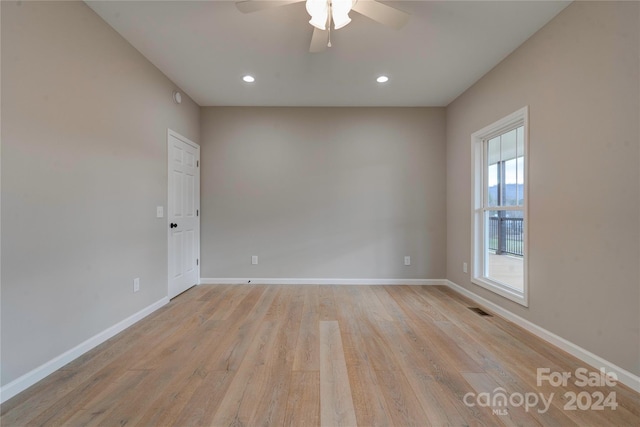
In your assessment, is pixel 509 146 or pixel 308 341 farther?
pixel 509 146

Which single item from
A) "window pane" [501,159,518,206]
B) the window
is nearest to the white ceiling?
the window

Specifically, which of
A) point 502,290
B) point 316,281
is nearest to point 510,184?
point 502,290

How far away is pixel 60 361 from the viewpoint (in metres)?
1.79

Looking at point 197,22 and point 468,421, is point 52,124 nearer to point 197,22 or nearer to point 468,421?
point 197,22

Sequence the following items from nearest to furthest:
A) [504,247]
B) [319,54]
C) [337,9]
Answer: [337,9]
[319,54]
[504,247]

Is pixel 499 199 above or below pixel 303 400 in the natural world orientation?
above

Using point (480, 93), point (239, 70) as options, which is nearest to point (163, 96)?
point (239, 70)

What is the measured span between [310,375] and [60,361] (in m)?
1.73

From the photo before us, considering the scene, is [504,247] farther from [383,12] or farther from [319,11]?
[319,11]

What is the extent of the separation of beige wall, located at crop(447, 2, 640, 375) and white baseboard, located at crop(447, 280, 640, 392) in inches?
1.6

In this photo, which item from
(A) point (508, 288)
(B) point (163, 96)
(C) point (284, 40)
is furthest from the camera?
(B) point (163, 96)

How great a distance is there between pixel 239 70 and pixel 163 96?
3.09 feet

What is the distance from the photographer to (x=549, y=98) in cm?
214

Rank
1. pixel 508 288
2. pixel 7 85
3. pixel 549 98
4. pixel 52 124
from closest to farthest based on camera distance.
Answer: pixel 7 85 < pixel 52 124 < pixel 549 98 < pixel 508 288
